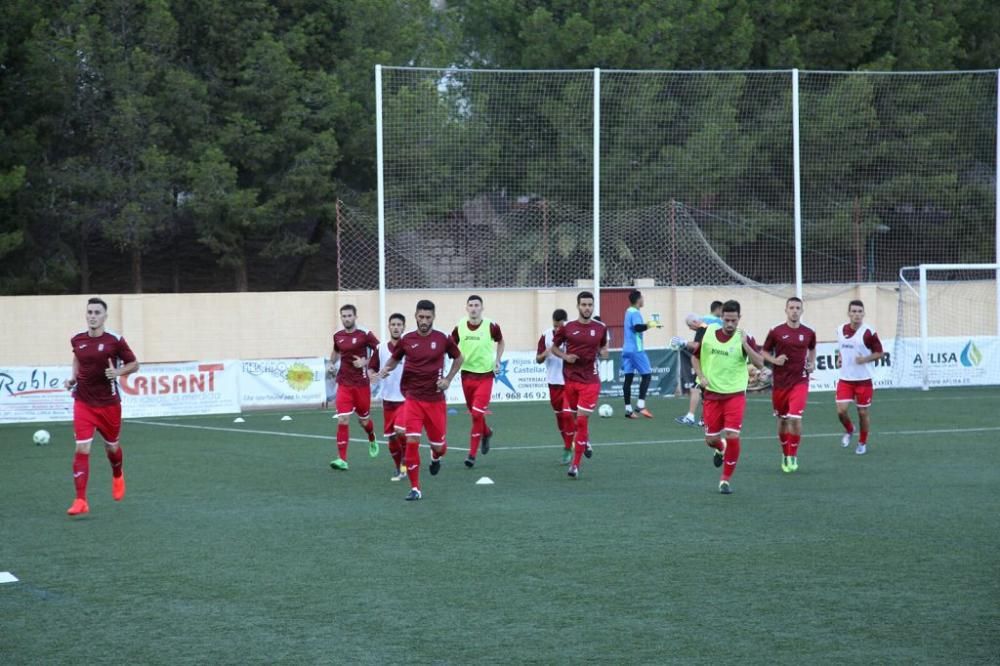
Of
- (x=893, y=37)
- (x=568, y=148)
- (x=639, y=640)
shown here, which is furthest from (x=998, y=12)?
(x=639, y=640)

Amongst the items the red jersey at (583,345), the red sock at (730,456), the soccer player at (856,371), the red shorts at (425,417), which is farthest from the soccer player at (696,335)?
the red shorts at (425,417)

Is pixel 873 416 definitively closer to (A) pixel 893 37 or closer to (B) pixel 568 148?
(B) pixel 568 148

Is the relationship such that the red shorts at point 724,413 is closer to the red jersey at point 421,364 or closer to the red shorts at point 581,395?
the red shorts at point 581,395

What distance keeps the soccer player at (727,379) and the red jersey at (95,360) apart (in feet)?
18.3

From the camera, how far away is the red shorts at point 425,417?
1350 centimetres

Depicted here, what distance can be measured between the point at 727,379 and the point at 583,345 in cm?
233

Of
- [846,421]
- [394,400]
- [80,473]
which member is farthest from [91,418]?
[846,421]

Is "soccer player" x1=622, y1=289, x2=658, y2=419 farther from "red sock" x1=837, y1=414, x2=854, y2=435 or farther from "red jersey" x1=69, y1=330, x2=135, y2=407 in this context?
"red jersey" x1=69, y1=330, x2=135, y2=407

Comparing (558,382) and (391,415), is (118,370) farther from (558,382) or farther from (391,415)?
(558,382)

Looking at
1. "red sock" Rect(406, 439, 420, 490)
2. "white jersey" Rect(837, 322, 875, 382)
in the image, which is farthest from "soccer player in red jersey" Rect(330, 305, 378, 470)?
"white jersey" Rect(837, 322, 875, 382)

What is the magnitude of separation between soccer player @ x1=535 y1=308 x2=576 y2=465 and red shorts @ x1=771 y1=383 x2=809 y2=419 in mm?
2387

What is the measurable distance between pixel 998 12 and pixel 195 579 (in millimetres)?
38807

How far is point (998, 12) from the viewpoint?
42250mm

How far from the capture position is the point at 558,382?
1711 centimetres
